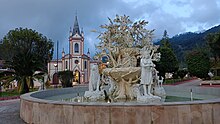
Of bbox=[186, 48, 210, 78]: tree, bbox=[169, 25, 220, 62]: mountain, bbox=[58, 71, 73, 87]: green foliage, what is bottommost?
bbox=[58, 71, 73, 87]: green foliage

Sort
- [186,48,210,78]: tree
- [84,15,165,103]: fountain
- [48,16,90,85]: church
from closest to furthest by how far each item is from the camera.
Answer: [84,15,165,103]: fountain, [186,48,210,78]: tree, [48,16,90,85]: church

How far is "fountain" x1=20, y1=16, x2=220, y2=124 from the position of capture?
563 cm

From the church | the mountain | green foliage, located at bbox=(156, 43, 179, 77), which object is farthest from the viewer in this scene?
the mountain

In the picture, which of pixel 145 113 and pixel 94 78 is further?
pixel 94 78

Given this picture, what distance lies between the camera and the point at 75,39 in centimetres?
5981

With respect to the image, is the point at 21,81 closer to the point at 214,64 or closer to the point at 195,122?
the point at 195,122

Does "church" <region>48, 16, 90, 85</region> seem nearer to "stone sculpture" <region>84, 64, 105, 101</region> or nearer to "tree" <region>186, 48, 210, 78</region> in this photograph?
"tree" <region>186, 48, 210, 78</region>

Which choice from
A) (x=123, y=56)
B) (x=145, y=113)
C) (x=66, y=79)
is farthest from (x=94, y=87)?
(x=66, y=79)

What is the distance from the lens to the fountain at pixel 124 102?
563cm

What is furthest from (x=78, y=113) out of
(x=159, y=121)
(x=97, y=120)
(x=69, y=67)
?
(x=69, y=67)

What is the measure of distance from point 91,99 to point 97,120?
4829mm

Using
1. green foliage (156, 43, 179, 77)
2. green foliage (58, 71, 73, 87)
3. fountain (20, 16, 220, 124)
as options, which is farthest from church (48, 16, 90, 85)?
fountain (20, 16, 220, 124)

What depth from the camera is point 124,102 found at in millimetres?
6641

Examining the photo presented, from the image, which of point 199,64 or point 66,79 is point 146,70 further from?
point 199,64
